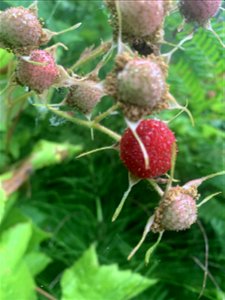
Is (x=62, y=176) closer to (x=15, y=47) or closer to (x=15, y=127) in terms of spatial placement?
(x=15, y=127)

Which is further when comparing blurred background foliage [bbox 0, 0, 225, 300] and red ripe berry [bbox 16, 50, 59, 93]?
blurred background foliage [bbox 0, 0, 225, 300]

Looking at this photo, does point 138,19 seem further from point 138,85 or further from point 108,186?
point 108,186

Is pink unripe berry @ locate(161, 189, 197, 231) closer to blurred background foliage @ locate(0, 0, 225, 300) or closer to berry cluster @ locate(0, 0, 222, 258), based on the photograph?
berry cluster @ locate(0, 0, 222, 258)

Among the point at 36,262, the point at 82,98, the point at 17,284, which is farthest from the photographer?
the point at 36,262

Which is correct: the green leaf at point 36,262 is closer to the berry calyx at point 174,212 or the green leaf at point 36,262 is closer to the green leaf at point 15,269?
the green leaf at point 15,269

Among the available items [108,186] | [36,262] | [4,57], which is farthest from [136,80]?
[108,186]

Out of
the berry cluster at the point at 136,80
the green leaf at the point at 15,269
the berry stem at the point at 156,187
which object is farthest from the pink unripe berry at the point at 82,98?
the green leaf at the point at 15,269

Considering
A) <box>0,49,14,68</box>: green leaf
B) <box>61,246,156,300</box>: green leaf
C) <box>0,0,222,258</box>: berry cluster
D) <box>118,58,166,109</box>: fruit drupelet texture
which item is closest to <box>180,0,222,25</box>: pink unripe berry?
<box>0,0,222,258</box>: berry cluster
